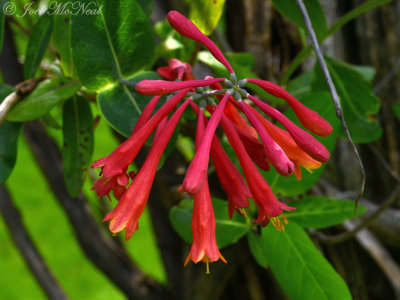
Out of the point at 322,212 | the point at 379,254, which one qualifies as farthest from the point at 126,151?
the point at 379,254

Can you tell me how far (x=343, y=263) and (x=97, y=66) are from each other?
0.54 metres

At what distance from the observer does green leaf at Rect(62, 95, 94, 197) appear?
1.76 feet

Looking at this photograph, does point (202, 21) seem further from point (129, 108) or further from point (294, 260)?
point (294, 260)

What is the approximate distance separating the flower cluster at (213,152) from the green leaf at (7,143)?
0.12 metres

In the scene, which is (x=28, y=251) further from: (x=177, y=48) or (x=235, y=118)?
(x=235, y=118)

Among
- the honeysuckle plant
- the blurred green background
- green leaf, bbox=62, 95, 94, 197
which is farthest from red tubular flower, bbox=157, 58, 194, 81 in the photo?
the blurred green background

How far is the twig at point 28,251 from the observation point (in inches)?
44.3

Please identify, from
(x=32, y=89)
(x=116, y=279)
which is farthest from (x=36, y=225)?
(x=32, y=89)

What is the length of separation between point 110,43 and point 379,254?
54 centimetres

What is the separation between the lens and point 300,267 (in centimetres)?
49

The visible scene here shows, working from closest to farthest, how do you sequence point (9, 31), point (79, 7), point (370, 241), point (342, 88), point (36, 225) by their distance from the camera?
point (79, 7), point (342, 88), point (370, 241), point (9, 31), point (36, 225)

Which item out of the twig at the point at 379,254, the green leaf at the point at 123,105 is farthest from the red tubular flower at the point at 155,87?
the twig at the point at 379,254

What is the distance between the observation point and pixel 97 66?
490mm

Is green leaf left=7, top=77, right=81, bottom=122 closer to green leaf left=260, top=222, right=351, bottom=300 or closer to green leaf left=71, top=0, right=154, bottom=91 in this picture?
green leaf left=71, top=0, right=154, bottom=91
